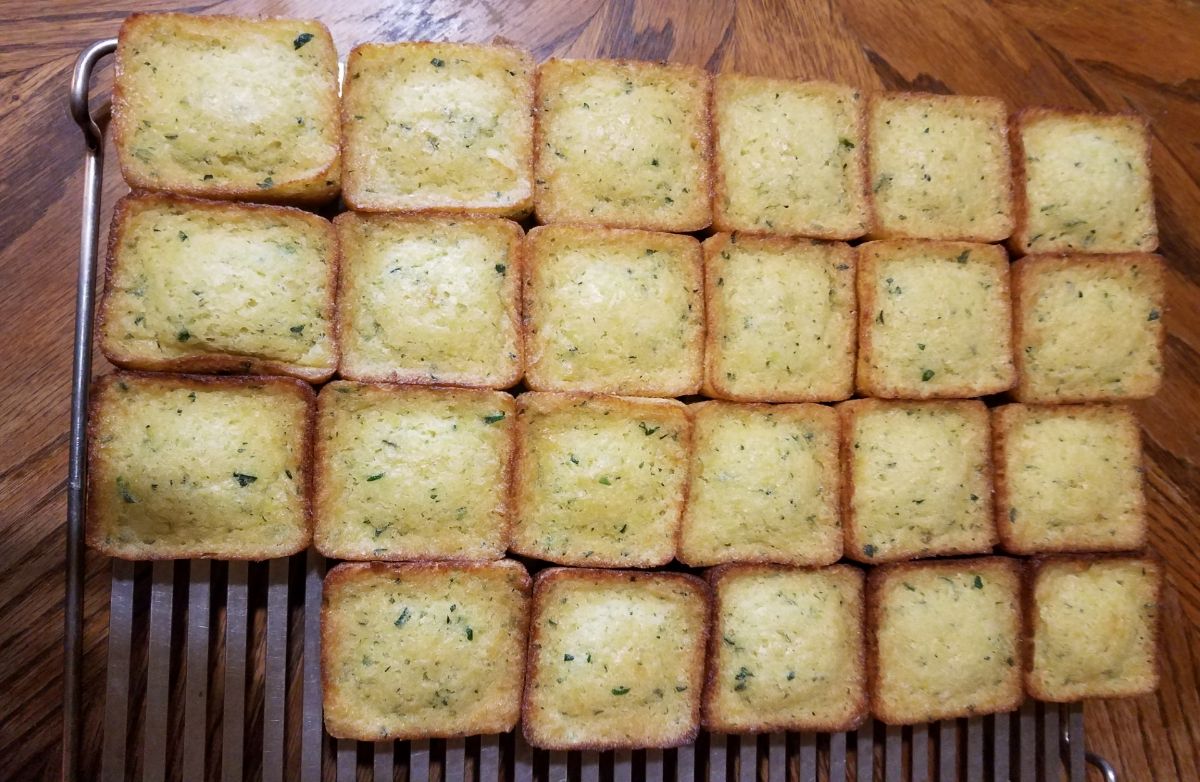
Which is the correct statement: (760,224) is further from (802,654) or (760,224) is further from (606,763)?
(606,763)


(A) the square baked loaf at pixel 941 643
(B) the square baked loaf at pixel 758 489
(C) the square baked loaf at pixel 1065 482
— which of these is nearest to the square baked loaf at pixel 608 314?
(B) the square baked loaf at pixel 758 489

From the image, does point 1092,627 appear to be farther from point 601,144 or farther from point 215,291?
point 215,291

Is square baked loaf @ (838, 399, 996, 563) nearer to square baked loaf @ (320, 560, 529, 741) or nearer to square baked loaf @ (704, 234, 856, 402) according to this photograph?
square baked loaf @ (704, 234, 856, 402)

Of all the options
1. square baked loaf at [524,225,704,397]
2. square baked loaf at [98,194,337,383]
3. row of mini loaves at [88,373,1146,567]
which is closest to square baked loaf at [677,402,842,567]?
row of mini loaves at [88,373,1146,567]

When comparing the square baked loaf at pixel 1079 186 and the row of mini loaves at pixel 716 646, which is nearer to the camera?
the row of mini loaves at pixel 716 646

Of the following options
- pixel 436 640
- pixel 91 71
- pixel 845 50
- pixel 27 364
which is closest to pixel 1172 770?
pixel 436 640

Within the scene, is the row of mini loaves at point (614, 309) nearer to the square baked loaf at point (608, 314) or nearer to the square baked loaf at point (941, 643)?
the square baked loaf at point (608, 314)

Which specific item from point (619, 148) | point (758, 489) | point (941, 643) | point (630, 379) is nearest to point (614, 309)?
point (630, 379)
